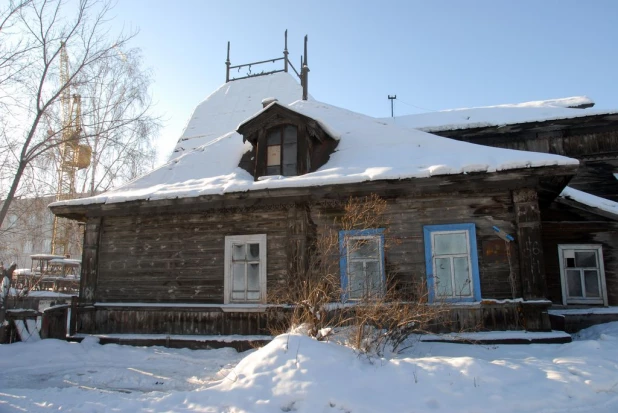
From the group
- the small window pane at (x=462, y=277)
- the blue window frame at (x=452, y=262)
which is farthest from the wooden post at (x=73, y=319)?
the small window pane at (x=462, y=277)

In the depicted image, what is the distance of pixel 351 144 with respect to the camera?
10.1m

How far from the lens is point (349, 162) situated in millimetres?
9273

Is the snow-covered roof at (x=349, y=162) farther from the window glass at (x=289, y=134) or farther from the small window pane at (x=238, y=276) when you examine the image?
the small window pane at (x=238, y=276)

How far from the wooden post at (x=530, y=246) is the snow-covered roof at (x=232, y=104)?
10017 mm

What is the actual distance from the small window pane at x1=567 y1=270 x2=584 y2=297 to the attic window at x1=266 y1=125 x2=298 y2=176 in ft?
21.7

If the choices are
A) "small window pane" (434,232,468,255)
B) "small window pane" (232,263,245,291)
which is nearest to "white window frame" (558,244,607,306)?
"small window pane" (434,232,468,255)

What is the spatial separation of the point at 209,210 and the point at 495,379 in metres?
6.52

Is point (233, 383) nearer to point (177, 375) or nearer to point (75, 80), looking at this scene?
point (177, 375)

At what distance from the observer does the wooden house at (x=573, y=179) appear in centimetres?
1002

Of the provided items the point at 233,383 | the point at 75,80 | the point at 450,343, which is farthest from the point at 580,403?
the point at 75,80

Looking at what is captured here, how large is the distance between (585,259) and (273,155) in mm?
7383

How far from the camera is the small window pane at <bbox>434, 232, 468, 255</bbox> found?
8164mm

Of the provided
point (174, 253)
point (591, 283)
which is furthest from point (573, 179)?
point (174, 253)

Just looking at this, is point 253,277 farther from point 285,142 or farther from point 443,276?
point 443,276
